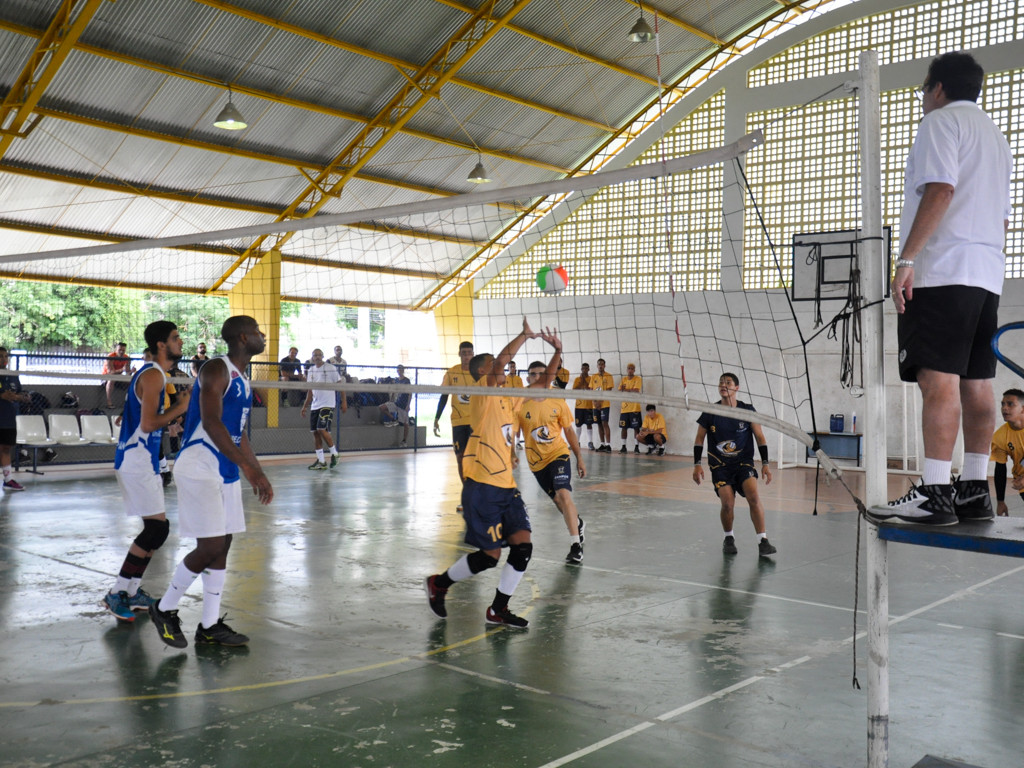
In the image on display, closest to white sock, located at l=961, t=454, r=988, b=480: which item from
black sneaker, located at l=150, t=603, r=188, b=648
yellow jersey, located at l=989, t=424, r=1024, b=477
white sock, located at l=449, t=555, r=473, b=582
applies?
white sock, located at l=449, t=555, r=473, b=582

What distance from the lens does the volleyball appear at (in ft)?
70.0

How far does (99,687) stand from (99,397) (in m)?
12.9

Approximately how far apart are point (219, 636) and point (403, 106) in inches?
606

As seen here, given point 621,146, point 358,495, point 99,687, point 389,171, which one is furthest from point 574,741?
point 621,146

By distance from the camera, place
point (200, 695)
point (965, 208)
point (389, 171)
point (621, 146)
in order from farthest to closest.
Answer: point (621, 146)
point (389, 171)
point (200, 695)
point (965, 208)

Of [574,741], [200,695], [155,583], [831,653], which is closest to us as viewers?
[574,741]

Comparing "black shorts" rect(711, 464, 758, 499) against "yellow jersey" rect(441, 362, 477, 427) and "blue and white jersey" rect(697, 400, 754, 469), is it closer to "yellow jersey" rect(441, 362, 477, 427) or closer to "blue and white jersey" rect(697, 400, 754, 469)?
"blue and white jersey" rect(697, 400, 754, 469)

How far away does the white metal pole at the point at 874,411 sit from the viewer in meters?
3.11

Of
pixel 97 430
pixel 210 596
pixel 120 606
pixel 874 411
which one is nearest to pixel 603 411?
pixel 97 430

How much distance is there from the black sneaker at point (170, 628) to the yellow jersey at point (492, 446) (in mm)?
1791

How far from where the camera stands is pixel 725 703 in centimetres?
404

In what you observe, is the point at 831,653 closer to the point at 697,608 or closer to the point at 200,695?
the point at 697,608

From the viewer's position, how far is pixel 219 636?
4.79 meters

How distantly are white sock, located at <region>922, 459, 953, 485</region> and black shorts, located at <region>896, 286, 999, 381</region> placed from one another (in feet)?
1.01
